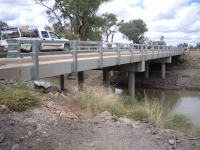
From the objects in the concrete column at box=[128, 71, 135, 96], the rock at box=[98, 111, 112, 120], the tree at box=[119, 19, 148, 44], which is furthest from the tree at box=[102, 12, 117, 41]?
the rock at box=[98, 111, 112, 120]

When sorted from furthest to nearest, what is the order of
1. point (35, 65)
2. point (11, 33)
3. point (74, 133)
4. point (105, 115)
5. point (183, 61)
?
point (183, 61) → point (11, 33) → point (35, 65) → point (105, 115) → point (74, 133)

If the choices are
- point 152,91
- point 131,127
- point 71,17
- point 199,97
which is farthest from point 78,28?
point 131,127

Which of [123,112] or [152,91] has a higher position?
[123,112]

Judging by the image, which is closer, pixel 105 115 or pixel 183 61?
pixel 105 115

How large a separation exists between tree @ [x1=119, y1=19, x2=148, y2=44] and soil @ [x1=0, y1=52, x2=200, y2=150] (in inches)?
2499

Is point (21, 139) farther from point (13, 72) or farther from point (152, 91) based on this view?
point (152, 91)

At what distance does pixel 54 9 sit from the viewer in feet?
109

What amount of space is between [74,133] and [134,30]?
65203 millimetres

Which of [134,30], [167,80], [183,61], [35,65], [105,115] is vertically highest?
[134,30]

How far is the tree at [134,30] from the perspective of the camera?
67875mm

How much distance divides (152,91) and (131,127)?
21.6m

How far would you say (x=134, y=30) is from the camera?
222 ft

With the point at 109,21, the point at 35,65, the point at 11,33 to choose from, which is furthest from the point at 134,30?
the point at 35,65

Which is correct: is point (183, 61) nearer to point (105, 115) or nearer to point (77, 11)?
point (77, 11)
